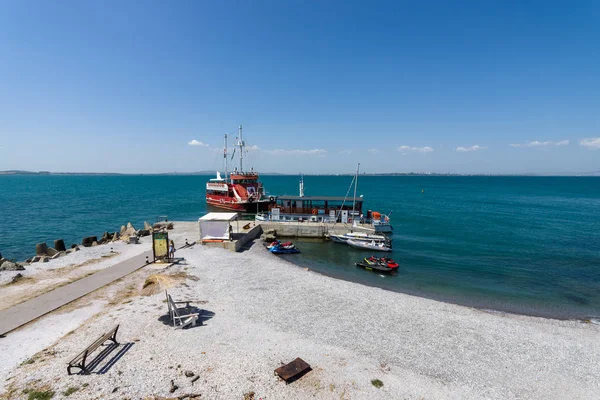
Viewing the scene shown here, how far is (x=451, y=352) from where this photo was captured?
13.2 metres

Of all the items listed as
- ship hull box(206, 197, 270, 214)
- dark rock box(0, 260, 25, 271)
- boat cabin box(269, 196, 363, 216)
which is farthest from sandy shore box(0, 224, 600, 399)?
ship hull box(206, 197, 270, 214)

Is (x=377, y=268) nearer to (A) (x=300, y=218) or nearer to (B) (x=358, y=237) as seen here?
(B) (x=358, y=237)

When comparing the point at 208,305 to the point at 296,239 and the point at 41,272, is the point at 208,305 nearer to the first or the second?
the point at 41,272

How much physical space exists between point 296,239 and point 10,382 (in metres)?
32.3

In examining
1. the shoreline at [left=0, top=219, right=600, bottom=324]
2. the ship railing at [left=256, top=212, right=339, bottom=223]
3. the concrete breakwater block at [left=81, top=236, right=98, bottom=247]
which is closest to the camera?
the shoreline at [left=0, top=219, right=600, bottom=324]

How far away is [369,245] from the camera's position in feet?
115

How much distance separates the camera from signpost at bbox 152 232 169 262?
2352cm

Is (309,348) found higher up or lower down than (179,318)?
lower down

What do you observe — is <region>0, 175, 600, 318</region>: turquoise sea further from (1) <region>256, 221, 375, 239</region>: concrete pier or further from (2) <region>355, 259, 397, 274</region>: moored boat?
(1) <region>256, 221, 375, 239</region>: concrete pier

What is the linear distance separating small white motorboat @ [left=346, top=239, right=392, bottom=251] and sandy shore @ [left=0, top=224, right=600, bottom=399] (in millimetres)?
14871

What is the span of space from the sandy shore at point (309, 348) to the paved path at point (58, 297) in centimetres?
73

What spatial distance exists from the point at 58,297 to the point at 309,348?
581 inches

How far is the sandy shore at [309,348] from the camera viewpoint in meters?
10.2

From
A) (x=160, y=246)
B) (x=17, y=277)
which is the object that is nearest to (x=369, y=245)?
(x=160, y=246)
